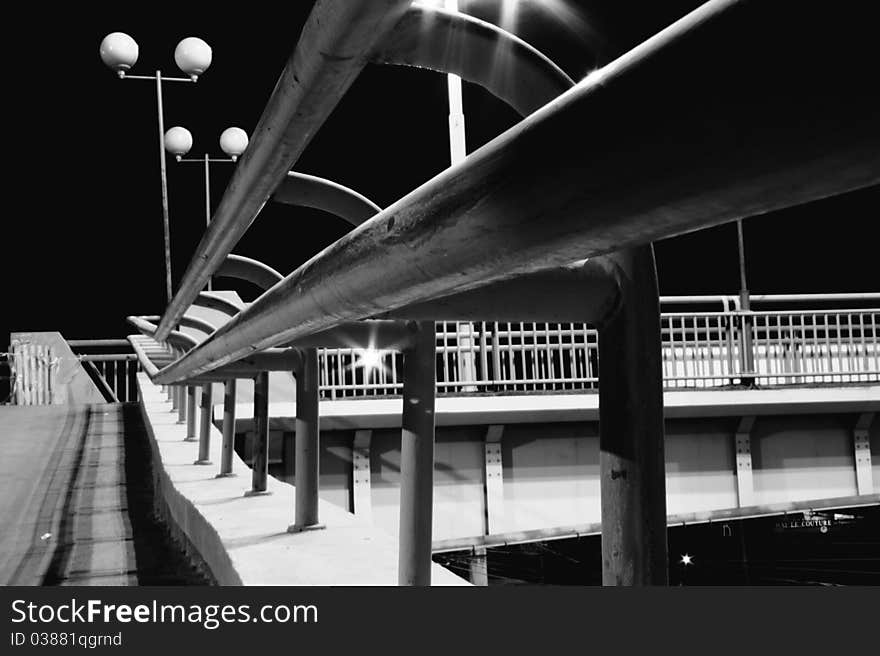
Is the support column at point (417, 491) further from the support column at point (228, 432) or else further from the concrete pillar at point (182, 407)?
the concrete pillar at point (182, 407)

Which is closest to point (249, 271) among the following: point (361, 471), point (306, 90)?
point (306, 90)

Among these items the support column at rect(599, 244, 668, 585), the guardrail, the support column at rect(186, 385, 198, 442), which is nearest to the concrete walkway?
the support column at rect(599, 244, 668, 585)

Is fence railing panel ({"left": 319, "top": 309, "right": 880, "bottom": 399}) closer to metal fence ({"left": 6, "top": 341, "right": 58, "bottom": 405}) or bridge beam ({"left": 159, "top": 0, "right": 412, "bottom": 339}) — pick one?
metal fence ({"left": 6, "top": 341, "right": 58, "bottom": 405})

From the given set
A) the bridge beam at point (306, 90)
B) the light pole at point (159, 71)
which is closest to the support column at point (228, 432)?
the bridge beam at point (306, 90)

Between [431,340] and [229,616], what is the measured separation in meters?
0.61

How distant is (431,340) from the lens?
168 cm

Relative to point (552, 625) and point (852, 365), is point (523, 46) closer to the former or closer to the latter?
point (552, 625)

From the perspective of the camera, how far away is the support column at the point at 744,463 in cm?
1104

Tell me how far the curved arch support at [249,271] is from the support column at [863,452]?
1087 cm

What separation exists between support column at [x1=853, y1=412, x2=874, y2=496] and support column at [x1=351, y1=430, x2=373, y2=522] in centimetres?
640

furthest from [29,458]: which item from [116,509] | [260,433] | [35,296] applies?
[35,296]

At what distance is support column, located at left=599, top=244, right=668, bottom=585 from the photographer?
0.96m

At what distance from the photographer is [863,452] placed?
11750 mm

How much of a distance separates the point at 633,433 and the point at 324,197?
0.94m
